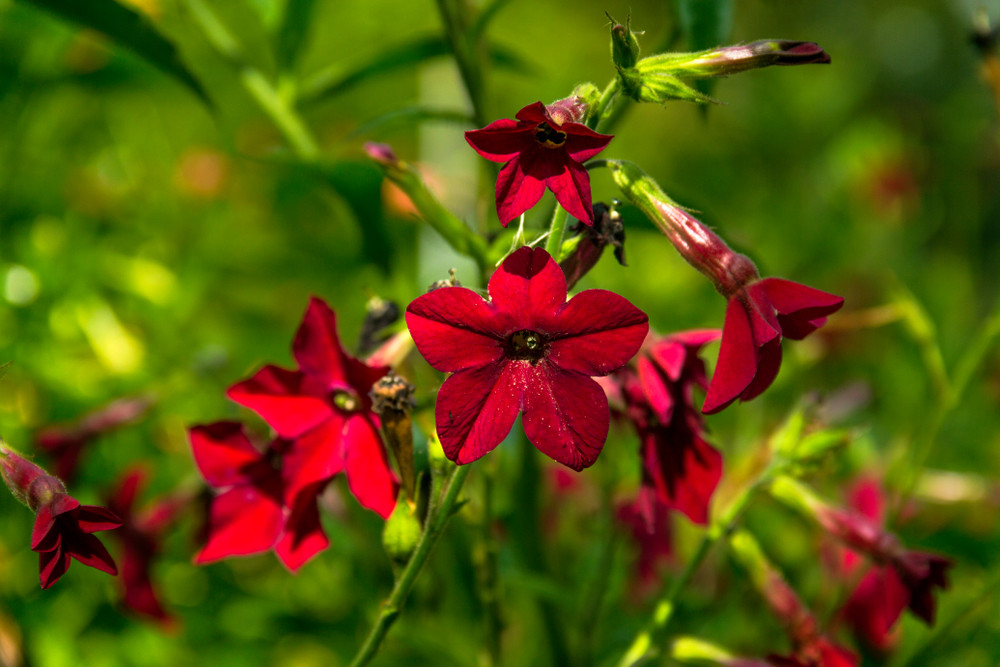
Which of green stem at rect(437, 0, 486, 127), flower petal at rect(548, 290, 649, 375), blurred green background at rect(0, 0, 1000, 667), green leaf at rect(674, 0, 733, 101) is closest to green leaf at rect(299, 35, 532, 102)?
blurred green background at rect(0, 0, 1000, 667)

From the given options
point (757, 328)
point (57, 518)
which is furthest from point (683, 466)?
point (57, 518)

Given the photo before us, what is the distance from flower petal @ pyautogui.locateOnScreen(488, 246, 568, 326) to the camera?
40 centimetres

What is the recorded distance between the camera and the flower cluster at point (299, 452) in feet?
1.69

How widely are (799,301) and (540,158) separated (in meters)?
0.15

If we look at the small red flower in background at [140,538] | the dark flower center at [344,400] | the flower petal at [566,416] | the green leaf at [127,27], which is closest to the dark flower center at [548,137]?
the flower petal at [566,416]

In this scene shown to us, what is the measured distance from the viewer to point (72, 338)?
111 cm

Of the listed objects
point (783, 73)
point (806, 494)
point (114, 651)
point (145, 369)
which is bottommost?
point (114, 651)

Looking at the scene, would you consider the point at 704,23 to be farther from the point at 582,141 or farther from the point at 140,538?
the point at 140,538

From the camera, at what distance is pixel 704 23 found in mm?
609

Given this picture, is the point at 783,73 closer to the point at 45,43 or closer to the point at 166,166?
the point at 166,166

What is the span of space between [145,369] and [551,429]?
83cm

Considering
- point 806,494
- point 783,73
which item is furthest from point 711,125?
point 806,494

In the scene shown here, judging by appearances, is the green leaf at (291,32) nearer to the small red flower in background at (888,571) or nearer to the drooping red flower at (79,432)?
the drooping red flower at (79,432)

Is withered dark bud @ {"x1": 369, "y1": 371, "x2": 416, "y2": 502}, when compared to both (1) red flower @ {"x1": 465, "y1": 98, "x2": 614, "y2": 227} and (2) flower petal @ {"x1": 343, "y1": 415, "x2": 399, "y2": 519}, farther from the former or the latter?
(1) red flower @ {"x1": 465, "y1": 98, "x2": 614, "y2": 227}
